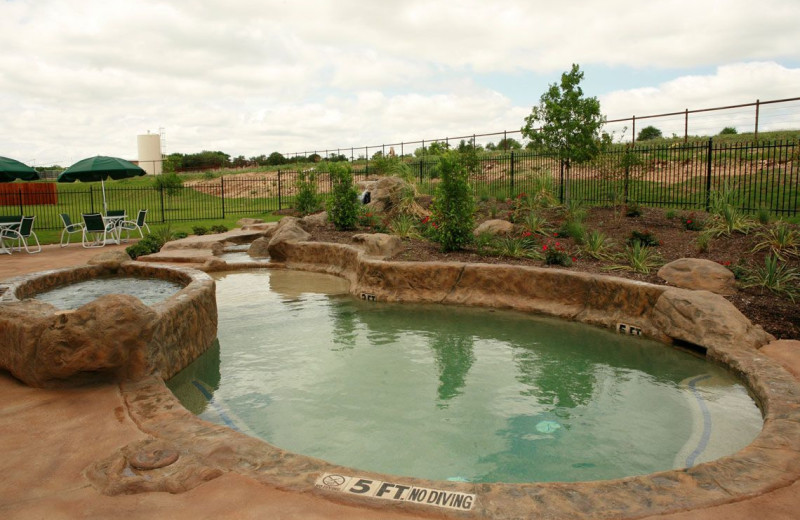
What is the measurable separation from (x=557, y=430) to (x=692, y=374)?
6.62 ft

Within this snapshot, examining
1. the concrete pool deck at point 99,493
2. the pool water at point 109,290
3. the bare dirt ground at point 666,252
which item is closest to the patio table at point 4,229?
the pool water at point 109,290

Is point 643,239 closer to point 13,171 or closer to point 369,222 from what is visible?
point 369,222

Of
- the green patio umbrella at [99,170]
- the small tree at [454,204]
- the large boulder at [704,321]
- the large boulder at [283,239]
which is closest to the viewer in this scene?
the large boulder at [704,321]

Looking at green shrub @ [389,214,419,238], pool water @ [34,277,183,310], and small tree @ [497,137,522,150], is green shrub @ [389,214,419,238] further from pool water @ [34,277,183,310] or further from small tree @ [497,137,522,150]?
small tree @ [497,137,522,150]

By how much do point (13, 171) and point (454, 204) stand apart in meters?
10.7

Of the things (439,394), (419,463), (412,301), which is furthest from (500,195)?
(419,463)

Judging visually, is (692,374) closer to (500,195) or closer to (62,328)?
(62,328)

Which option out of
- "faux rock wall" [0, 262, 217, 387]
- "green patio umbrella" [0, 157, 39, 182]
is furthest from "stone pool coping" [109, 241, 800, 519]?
"green patio umbrella" [0, 157, 39, 182]

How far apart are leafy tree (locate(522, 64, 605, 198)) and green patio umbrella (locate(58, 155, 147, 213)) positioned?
32.1 feet

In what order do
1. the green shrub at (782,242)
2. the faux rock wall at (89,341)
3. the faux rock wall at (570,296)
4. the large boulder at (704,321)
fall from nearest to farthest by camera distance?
1. the faux rock wall at (89,341)
2. the large boulder at (704,321)
3. the faux rock wall at (570,296)
4. the green shrub at (782,242)

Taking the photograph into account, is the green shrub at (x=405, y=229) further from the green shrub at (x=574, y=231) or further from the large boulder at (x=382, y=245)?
the green shrub at (x=574, y=231)

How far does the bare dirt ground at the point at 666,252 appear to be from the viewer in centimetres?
623

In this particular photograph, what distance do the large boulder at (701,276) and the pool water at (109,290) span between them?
652cm

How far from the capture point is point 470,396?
4719 mm
